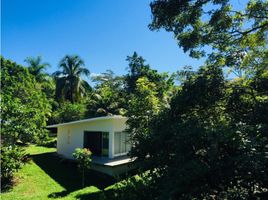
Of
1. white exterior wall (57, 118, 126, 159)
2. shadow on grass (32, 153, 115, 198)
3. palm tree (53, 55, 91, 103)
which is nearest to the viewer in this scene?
shadow on grass (32, 153, 115, 198)

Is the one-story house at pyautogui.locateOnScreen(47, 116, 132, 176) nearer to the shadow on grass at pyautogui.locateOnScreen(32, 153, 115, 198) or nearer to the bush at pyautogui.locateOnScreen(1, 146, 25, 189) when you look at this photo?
the shadow on grass at pyautogui.locateOnScreen(32, 153, 115, 198)

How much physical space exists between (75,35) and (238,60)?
8696 mm

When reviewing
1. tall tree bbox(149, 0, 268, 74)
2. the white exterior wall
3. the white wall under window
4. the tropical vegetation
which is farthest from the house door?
tall tree bbox(149, 0, 268, 74)

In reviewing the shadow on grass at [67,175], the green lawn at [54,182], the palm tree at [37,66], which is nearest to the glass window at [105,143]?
the shadow on grass at [67,175]

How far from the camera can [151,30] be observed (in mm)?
9766

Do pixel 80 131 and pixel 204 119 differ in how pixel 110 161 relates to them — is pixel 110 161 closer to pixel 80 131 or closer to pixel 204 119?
pixel 80 131

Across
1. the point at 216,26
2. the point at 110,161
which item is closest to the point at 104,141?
the point at 110,161

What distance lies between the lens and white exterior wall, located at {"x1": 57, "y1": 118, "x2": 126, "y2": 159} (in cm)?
1579

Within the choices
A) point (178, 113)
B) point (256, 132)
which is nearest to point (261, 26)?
point (178, 113)

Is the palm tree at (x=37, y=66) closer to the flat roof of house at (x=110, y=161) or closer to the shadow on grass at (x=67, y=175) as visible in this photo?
the shadow on grass at (x=67, y=175)

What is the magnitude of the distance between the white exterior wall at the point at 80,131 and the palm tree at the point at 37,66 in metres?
18.4

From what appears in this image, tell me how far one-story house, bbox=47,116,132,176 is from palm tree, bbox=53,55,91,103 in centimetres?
1471

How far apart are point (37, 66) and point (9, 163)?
2727 cm

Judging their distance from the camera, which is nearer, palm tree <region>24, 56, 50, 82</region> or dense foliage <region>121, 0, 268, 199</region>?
dense foliage <region>121, 0, 268, 199</region>
